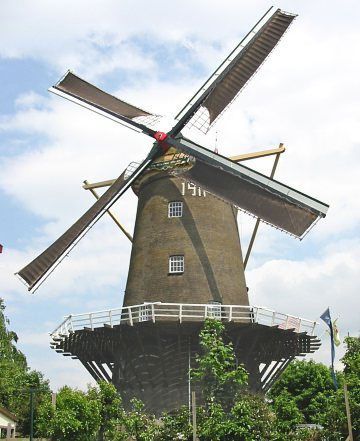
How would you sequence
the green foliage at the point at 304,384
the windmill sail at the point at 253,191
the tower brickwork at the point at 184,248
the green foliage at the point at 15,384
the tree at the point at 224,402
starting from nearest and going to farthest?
the tree at the point at 224,402, the windmill sail at the point at 253,191, the tower brickwork at the point at 184,248, the green foliage at the point at 15,384, the green foliage at the point at 304,384

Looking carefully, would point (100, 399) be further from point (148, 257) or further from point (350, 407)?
point (350, 407)

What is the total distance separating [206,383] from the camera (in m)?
22.4

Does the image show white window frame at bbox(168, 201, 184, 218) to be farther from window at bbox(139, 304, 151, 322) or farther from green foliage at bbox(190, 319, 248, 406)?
green foliage at bbox(190, 319, 248, 406)

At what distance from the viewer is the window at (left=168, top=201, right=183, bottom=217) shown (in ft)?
90.2

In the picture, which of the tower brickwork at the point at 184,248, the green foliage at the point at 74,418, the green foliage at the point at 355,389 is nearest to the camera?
the green foliage at the point at 74,418

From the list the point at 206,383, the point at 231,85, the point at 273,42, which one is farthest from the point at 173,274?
the point at 273,42

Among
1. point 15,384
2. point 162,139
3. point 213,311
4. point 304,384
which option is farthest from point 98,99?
point 304,384

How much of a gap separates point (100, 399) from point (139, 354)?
2.50 meters

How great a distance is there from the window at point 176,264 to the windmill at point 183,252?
0.04 metres

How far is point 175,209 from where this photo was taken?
90.6 ft

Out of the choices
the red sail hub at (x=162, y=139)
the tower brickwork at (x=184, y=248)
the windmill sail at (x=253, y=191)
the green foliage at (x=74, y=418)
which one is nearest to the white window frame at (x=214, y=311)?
the tower brickwork at (x=184, y=248)

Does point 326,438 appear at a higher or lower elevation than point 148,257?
lower

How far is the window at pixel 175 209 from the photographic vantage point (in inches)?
1083

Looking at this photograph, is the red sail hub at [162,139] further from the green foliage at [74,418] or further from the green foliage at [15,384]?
the green foliage at [15,384]
